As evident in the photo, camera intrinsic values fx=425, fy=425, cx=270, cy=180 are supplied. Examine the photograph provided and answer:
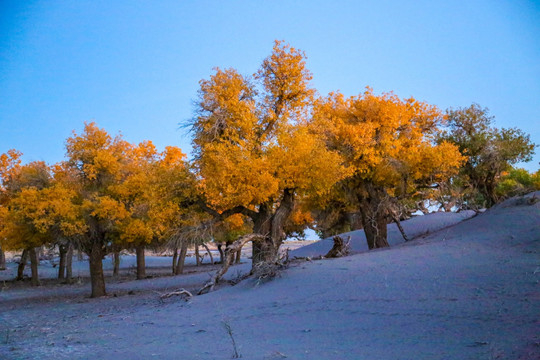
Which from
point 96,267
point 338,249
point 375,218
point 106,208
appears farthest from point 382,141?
point 96,267

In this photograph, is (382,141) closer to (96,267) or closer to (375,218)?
(375,218)

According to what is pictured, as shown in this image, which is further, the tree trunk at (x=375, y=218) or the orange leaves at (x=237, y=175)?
the tree trunk at (x=375, y=218)

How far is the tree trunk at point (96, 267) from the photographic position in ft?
64.9

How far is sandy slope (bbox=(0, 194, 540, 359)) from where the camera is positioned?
539cm

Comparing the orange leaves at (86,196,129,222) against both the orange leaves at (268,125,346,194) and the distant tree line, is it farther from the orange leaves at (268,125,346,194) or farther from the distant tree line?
the orange leaves at (268,125,346,194)

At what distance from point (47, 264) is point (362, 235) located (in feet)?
132

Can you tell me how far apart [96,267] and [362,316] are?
16.4 metres

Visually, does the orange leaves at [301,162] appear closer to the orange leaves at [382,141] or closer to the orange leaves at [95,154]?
the orange leaves at [382,141]

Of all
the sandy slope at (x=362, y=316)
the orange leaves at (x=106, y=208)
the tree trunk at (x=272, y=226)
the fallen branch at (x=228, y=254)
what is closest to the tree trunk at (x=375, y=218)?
the tree trunk at (x=272, y=226)

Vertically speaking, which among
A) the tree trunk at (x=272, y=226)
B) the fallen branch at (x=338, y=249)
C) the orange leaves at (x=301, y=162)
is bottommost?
the fallen branch at (x=338, y=249)

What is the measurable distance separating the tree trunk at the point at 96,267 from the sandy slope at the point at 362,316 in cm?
714

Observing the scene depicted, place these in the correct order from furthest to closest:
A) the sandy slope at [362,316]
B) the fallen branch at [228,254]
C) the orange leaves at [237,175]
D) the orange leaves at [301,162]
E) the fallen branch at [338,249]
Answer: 1. the fallen branch at [338,249]
2. the orange leaves at [301,162]
3. the orange leaves at [237,175]
4. the fallen branch at [228,254]
5. the sandy slope at [362,316]

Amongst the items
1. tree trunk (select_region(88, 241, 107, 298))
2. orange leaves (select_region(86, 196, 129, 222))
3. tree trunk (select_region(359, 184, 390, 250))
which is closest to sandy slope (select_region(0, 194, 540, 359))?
orange leaves (select_region(86, 196, 129, 222))

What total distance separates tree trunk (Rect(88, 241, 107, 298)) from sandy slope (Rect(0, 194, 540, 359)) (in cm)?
714
